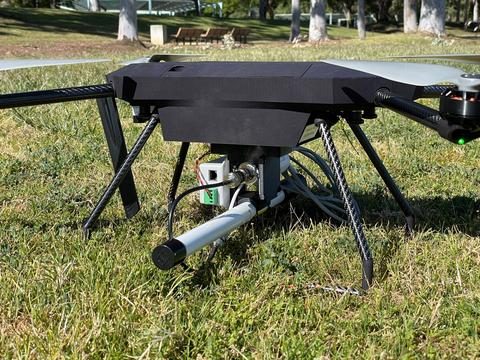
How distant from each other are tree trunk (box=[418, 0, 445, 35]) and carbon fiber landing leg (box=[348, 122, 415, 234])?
28.8m

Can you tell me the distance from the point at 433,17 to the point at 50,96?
30258mm

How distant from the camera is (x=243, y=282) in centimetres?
246

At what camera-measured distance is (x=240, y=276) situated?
8.17 feet

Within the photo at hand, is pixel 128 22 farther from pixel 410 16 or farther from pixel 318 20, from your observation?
pixel 410 16

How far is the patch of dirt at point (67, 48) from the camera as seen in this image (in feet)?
69.0

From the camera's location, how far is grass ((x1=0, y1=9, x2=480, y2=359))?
79.8 inches

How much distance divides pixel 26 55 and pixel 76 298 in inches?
792

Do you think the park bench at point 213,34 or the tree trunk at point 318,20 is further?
the park bench at point 213,34

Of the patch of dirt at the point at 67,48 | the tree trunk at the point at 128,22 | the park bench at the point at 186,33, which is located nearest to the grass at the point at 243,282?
the patch of dirt at the point at 67,48

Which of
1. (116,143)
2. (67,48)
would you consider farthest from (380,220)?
(67,48)

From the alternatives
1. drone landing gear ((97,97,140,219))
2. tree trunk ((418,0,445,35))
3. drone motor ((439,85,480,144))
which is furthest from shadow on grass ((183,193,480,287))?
tree trunk ((418,0,445,35))

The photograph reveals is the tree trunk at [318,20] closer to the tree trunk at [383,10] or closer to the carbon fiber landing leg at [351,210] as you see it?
the carbon fiber landing leg at [351,210]

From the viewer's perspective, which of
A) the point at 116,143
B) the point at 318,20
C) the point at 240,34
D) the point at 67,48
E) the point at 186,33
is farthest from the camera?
the point at 240,34

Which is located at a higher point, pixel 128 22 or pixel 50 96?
pixel 128 22
